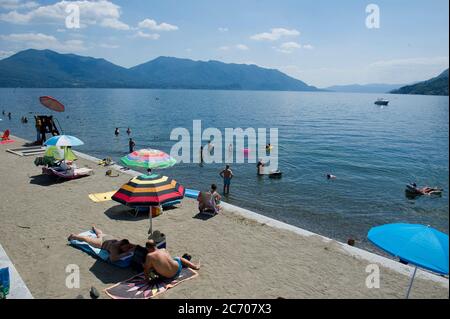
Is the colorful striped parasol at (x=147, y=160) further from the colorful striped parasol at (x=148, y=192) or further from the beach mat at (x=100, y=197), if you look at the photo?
the beach mat at (x=100, y=197)

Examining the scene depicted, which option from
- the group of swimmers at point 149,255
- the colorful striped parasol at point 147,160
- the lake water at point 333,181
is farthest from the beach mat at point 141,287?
the lake water at point 333,181

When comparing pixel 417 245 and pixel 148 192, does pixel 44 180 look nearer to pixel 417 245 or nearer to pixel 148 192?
pixel 148 192

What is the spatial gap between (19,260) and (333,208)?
565 inches

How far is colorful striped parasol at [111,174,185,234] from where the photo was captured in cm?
965

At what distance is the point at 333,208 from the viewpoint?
1733 centimetres

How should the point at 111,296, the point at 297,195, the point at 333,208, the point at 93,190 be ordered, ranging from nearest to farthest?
the point at 111,296
the point at 93,190
the point at 333,208
the point at 297,195

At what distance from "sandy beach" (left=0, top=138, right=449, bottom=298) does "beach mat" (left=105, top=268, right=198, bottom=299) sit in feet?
0.65

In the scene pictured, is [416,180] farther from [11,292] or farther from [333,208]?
[11,292]

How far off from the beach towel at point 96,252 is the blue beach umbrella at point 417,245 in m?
5.84

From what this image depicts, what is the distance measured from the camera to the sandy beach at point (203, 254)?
745 cm
